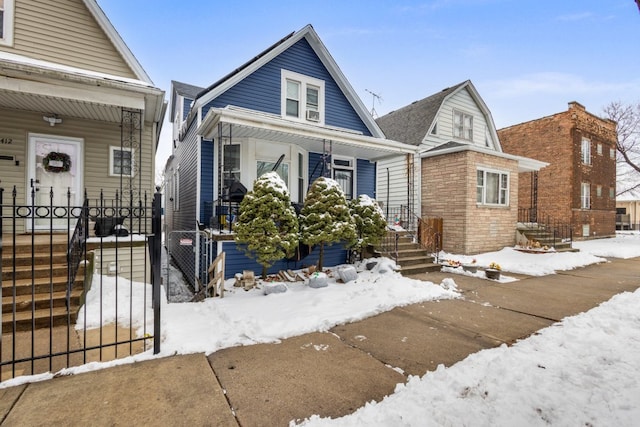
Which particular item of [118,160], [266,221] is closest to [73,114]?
[118,160]

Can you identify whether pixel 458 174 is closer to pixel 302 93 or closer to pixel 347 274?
pixel 302 93

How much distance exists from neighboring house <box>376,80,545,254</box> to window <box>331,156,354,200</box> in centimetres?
233

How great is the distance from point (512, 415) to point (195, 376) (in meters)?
3.11

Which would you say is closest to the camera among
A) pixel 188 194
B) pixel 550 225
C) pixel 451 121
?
pixel 188 194

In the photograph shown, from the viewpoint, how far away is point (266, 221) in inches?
269

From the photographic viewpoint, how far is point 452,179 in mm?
12656

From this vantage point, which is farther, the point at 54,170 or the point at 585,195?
the point at 585,195

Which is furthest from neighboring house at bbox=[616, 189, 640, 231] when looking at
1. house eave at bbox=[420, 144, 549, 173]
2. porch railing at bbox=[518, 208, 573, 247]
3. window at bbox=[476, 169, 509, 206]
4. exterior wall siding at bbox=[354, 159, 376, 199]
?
exterior wall siding at bbox=[354, 159, 376, 199]

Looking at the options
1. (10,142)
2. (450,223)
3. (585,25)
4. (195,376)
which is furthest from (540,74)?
(10,142)

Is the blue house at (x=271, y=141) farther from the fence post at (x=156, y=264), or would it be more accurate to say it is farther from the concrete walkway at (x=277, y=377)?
the concrete walkway at (x=277, y=377)

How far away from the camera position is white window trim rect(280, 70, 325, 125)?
10.6m

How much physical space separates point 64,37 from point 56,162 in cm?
340

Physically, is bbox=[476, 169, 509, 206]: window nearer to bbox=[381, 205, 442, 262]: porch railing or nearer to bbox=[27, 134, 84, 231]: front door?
bbox=[381, 205, 442, 262]: porch railing

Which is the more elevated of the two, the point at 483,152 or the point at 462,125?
the point at 462,125
